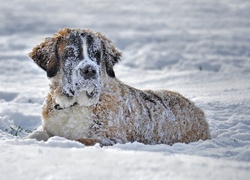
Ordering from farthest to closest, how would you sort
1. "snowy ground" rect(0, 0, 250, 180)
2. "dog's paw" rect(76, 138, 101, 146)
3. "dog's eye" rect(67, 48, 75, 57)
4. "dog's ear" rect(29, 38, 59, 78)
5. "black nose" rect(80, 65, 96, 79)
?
"dog's ear" rect(29, 38, 59, 78) < "dog's eye" rect(67, 48, 75, 57) < "black nose" rect(80, 65, 96, 79) < "dog's paw" rect(76, 138, 101, 146) < "snowy ground" rect(0, 0, 250, 180)

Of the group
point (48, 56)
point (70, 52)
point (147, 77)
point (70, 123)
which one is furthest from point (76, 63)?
point (147, 77)

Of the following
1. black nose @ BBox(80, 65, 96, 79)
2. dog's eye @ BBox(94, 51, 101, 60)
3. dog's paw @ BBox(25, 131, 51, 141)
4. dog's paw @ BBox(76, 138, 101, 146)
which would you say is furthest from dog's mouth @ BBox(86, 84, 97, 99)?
dog's paw @ BBox(25, 131, 51, 141)

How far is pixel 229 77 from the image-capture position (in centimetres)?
1283

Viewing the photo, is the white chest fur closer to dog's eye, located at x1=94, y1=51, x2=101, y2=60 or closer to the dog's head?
the dog's head

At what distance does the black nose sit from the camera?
5980 mm

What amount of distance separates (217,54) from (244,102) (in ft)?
28.5

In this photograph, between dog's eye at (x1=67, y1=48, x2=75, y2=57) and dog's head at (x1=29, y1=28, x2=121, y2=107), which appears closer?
dog's head at (x1=29, y1=28, x2=121, y2=107)

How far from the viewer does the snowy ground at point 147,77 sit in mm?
4414

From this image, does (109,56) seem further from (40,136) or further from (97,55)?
(40,136)

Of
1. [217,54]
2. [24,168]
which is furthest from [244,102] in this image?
[217,54]

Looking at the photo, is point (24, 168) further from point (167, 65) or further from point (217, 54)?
point (217, 54)

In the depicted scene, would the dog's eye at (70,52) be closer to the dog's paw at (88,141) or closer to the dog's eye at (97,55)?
the dog's eye at (97,55)

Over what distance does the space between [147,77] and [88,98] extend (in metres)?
7.47

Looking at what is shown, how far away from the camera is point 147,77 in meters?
13.6
